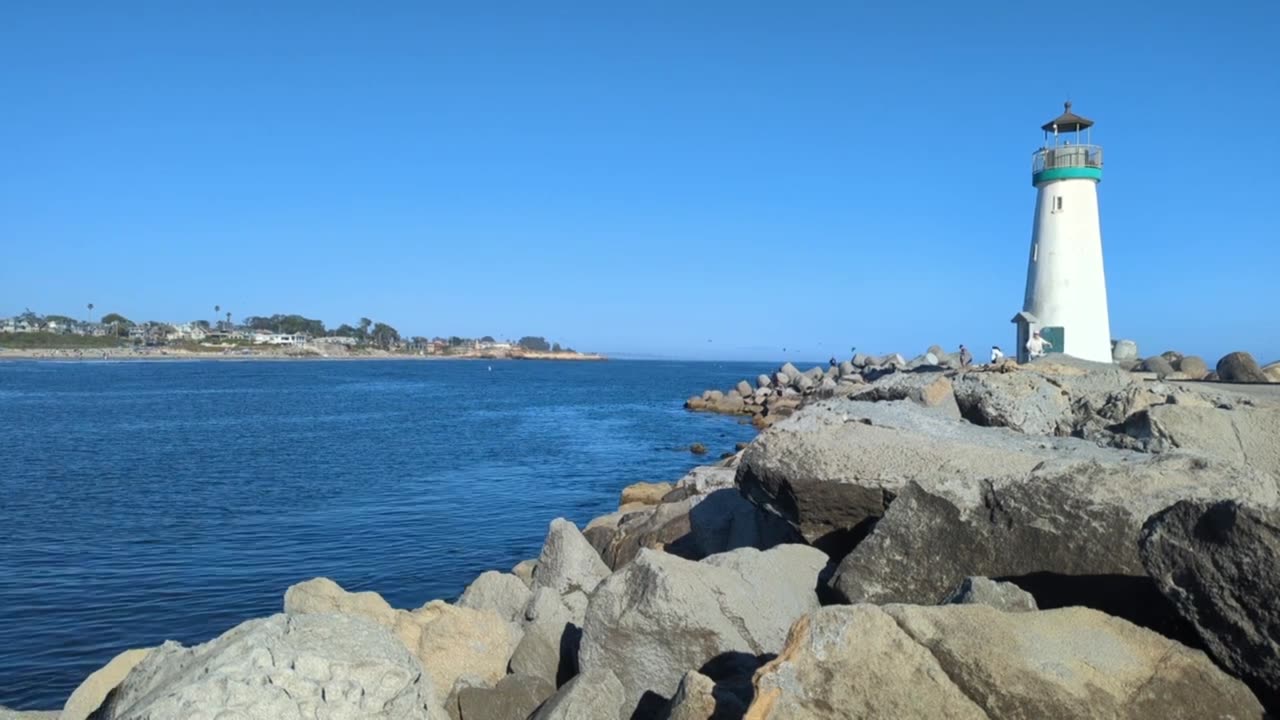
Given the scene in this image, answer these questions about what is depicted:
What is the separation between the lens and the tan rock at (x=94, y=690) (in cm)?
583

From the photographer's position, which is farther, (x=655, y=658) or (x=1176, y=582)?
(x=655, y=658)

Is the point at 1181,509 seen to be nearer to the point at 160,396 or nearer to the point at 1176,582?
the point at 1176,582

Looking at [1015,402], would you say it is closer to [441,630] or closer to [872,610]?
[441,630]

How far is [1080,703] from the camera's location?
429 cm

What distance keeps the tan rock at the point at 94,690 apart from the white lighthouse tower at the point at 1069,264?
959 inches

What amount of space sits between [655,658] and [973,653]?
7.33 feet

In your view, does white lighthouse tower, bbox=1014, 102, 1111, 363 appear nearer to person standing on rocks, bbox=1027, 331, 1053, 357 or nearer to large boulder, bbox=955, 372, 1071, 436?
person standing on rocks, bbox=1027, 331, 1053, 357

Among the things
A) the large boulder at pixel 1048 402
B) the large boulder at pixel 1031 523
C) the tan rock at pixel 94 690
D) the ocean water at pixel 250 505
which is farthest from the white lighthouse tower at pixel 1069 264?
the tan rock at pixel 94 690

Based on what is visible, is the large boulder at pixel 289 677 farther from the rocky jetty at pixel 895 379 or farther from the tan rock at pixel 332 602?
the rocky jetty at pixel 895 379

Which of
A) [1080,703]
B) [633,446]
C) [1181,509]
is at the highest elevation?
[1181,509]

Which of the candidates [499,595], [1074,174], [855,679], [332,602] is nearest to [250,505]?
[499,595]

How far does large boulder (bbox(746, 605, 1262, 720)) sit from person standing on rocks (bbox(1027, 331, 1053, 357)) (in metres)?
21.1

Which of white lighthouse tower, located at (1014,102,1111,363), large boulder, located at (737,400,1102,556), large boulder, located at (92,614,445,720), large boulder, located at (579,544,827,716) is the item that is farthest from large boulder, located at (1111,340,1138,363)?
large boulder, located at (92,614,445,720)

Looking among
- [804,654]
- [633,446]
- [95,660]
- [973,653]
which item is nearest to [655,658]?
[804,654]
